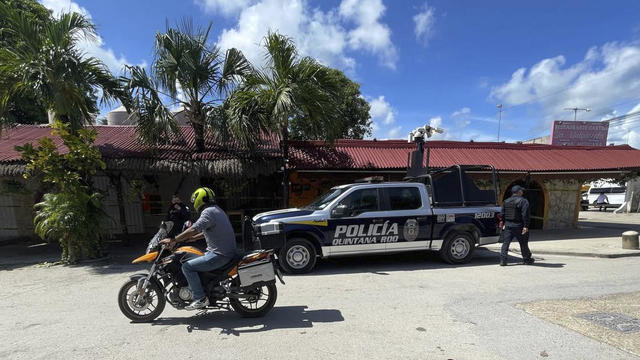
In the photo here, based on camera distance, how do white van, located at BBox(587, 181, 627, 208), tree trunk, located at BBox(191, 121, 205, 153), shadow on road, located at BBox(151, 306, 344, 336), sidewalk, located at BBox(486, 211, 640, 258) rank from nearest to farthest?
shadow on road, located at BBox(151, 306, 344, 336), sidewalk, located at BBox(486, 211, 640, 258), tree trunk, located at BBox(191, 121, 205, 153), white van, located at BBox(587, 181, 627, 208)

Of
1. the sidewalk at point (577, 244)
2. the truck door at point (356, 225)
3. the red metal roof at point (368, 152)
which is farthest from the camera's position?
the red metal roof at point (368, 152)

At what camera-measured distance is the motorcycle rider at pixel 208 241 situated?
153 inches

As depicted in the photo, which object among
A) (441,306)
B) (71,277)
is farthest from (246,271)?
(71,277)

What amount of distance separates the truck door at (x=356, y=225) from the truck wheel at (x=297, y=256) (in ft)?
1.21

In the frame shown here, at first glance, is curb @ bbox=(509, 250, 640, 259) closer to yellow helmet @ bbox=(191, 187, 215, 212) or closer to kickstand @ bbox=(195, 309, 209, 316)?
kickstand @ bbox=(195, 309, 209, 316)

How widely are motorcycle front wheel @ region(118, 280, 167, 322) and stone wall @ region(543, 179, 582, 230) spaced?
1318 cm

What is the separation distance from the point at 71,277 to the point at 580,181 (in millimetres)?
16242

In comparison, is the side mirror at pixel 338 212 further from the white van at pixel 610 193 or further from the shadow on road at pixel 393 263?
the white van at pixel 610 193

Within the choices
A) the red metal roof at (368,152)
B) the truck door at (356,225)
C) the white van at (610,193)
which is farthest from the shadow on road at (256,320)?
the white van at (610,193)

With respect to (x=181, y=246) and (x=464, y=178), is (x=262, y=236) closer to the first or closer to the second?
(x=181, y=246)

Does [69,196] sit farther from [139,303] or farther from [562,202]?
[562,202]

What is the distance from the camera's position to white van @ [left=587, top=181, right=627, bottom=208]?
2353 cm

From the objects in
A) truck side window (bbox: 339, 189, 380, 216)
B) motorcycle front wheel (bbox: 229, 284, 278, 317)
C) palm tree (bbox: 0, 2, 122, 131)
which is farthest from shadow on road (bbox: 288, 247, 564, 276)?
palm tree (bbox: 0, 2, 122, 131)

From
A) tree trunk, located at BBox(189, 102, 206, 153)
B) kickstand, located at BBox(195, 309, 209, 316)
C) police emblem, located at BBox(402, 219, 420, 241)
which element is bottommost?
kickstand, located at BBox(195, 309, 209, 316)
